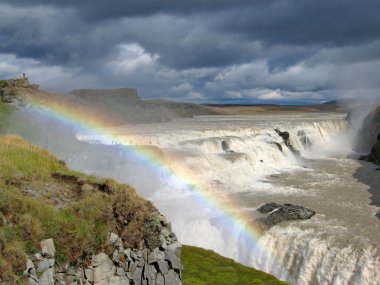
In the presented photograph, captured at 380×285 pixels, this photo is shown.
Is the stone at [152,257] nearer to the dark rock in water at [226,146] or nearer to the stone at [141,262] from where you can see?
the stone at [141,262]

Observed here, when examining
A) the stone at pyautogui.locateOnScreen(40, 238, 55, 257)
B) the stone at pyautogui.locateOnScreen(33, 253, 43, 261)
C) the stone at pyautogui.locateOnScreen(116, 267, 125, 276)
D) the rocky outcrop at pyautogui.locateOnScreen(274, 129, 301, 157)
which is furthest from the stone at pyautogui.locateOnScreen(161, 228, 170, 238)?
the rocky outcrop at pyautogui.locateOnScreen(274, 129, 301, 157)

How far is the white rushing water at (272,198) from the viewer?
28.0m

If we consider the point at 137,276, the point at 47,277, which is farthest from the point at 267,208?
the point at 47,277

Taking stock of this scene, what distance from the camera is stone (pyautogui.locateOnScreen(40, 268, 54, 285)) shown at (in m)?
12.5

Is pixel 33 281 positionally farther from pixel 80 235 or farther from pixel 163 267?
pixel 163 267

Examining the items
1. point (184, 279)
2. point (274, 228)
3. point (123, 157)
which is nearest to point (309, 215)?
point (274, 228)

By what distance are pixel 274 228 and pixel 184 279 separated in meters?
12.7

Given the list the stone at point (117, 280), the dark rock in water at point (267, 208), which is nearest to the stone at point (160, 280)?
the stone at point (117, 280)

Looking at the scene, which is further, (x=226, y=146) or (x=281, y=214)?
(x=226, y=146)

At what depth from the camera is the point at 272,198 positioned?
42.1 meters

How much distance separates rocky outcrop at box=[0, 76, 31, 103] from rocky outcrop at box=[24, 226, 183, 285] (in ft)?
166

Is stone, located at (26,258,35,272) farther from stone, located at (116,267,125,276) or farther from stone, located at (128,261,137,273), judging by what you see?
stone, located at (128,261,137,273)

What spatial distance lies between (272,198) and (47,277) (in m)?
32.0

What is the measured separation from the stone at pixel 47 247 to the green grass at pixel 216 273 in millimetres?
9422
